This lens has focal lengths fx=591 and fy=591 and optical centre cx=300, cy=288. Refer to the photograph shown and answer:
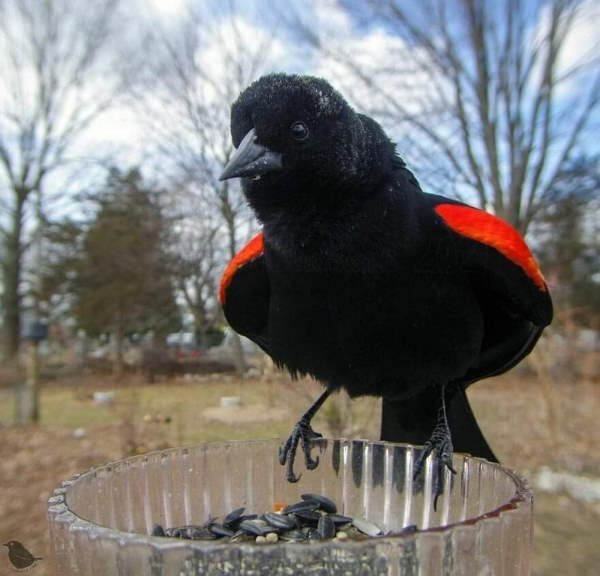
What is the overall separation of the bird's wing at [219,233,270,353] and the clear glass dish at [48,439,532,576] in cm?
58

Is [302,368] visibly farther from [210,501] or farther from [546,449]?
[546,449]

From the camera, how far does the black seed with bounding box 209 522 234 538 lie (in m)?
0.95

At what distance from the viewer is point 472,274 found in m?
1.36

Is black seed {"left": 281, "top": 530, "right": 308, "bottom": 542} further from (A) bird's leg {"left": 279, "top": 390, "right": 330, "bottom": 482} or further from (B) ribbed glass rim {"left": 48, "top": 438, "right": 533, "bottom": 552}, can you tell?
(B) ribbed glass rim {"left": 48, "top": 438, "right": 533, "bottom": 552}

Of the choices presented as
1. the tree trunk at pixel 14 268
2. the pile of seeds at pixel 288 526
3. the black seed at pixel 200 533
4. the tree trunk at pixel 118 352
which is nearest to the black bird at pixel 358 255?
the pile of seeds at pixel 288 526

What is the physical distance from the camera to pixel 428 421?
151 cm

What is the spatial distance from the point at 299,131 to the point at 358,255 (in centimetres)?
29

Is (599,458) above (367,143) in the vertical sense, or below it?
below

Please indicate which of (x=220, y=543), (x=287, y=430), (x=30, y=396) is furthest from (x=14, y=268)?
(x=220, y=543)

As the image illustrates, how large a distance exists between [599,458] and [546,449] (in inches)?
15.8

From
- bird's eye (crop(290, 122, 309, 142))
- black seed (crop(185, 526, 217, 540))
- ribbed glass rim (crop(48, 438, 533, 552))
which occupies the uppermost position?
bird's eye (crop(290, 122, 309, 142))

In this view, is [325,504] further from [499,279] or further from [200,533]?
[499,279]

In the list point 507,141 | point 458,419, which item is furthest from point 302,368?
point 507,141

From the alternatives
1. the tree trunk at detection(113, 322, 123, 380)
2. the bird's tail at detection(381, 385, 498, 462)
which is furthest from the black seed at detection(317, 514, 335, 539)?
the tree trunk at detection(113, 322, 123, 380)
